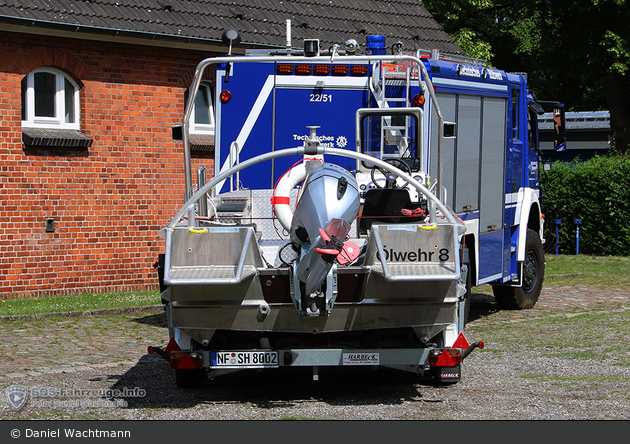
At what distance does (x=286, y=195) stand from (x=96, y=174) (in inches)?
284

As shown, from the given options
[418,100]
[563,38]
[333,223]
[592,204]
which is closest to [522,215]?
[418,100]

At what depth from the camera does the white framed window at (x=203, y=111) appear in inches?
606

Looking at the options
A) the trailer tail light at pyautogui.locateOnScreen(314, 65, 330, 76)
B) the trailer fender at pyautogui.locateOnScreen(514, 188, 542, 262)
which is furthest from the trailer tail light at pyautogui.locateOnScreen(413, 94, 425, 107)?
the trailer fender at pyautogui.locateOnScreen(514, 188, 542, 262)

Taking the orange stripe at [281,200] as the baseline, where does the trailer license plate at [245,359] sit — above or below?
below

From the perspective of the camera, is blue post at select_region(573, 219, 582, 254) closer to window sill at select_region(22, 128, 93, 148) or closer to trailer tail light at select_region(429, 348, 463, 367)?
window sill at select_region(22, 128, 93, 148)

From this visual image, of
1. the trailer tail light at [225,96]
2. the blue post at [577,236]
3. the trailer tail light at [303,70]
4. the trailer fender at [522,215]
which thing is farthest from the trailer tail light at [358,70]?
the blue post at [577,236]

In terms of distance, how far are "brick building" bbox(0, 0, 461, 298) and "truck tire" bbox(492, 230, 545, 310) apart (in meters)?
5.60

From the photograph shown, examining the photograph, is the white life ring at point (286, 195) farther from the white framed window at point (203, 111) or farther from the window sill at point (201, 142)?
the white framed window at point (203, 111)

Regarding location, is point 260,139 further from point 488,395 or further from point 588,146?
point 588,146

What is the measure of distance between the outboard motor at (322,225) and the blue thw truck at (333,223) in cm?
1

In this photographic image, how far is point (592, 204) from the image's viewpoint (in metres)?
22.4

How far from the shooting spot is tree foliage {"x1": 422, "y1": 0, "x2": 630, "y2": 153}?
1112 inches
